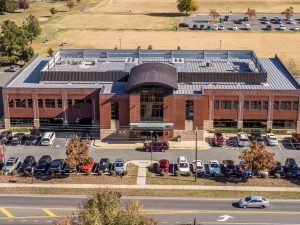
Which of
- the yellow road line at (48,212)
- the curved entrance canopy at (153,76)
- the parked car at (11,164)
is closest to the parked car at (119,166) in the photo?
the curved entrance canopy at (153,76)

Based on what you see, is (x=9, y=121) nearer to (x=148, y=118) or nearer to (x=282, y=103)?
(x=148, y=118)

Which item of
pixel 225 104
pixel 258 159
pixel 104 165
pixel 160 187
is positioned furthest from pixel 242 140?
pixel 104 165

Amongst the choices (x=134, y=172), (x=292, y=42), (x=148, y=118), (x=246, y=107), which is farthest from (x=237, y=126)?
(x=292, y=42)

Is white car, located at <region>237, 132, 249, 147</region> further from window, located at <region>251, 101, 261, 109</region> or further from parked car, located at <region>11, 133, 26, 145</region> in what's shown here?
parked car, located at <region>11, 133, 26, 145</region>

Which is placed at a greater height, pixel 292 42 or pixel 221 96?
pixel 292 42

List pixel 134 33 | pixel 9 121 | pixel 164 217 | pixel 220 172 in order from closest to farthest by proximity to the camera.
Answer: pixel 164 217 < pixel 220 172 < pixel 9 121 < pixel 134 33
